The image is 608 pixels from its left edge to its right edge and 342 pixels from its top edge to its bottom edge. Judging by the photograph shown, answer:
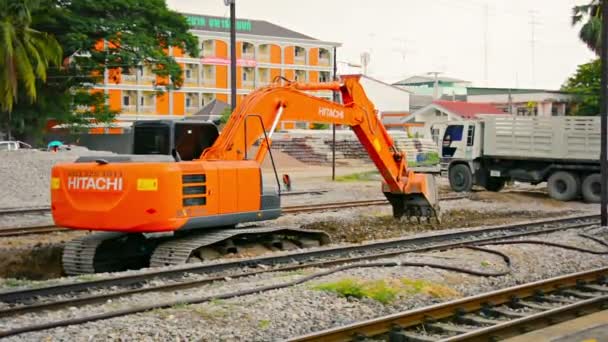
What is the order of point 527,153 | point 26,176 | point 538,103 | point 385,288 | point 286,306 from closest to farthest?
point 286,306
point 385,288
point 527,153
point 26,176
point 538,103

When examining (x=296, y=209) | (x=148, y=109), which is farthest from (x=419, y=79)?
(x=296, y=209)

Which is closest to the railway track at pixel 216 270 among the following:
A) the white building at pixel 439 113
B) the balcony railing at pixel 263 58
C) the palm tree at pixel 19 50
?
the palm tree at pixel 19 50

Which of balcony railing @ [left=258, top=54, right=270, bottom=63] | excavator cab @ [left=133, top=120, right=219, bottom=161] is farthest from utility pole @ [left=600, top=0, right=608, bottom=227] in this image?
balcony railing @ [left=258, top=54, right=270, bottom=63]

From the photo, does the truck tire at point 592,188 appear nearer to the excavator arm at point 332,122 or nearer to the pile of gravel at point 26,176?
the excavator arm at point 332,122

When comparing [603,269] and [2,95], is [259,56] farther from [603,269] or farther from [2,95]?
[603,269]

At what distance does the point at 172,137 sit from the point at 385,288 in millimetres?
5429

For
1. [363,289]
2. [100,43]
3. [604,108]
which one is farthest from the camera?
[100,43]

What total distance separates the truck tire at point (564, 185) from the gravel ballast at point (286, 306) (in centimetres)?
1448

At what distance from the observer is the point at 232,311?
32.2 ft

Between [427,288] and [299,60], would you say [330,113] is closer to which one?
[427,288]

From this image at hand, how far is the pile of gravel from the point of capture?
27859 mm

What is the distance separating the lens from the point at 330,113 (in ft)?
58.3

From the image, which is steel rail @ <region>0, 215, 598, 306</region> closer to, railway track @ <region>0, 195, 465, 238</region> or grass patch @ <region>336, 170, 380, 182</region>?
railway track @ <region>0, 195, 465, 238</region>

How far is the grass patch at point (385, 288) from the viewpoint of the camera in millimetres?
10820
